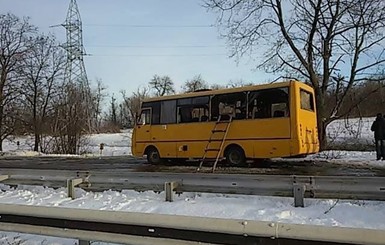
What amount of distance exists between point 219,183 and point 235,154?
29.7 ft

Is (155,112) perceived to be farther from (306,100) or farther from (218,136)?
(306,100)

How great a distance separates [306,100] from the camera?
1781cm

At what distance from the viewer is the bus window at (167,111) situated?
20078mm

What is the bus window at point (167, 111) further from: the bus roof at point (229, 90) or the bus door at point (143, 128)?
the bus door at point (143, 128)

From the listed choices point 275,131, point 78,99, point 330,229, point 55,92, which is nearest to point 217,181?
point 330,229

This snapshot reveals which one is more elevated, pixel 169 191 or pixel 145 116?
pixel 145 116

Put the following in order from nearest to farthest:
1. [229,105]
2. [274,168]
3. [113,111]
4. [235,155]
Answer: [274,168] → [235,155] → [229,105] → [113,111]

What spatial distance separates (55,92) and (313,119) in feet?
90.7

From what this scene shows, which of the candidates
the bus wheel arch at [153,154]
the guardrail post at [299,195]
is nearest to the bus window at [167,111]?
the bus wheel arch at [153,154]

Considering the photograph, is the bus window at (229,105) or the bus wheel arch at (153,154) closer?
the bus window at (229,105)

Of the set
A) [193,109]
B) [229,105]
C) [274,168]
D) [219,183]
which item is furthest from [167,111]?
[219,183]

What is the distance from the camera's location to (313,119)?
60.2 ft

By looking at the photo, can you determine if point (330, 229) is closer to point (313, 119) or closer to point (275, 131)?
point (275, 131)

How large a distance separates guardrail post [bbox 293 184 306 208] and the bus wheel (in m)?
12.9
